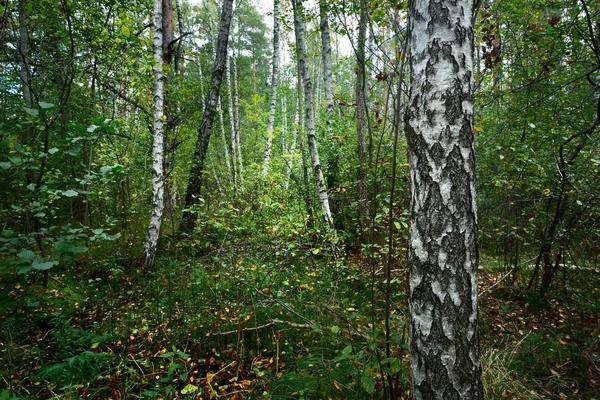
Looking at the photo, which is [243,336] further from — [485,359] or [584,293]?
[584,293]

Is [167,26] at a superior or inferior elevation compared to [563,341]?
superior

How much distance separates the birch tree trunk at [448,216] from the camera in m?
1.36

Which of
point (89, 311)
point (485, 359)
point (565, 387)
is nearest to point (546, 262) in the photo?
point (565, 387)

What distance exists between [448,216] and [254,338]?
2.32m

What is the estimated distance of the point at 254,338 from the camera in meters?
2.89

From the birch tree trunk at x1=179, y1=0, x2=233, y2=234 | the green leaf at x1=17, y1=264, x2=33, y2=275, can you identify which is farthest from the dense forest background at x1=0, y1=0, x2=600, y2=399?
the birch tree trunk at x1=179, y1=0, x2=233, y2=234

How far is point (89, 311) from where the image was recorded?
147 inches

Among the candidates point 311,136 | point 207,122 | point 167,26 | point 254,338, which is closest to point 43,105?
point 254,338

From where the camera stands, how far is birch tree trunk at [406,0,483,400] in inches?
53.7

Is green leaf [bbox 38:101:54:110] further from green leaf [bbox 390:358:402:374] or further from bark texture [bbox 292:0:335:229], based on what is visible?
bark texture [bbox 292:0:335:229]

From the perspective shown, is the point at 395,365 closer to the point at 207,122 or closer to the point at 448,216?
the point at 448,216

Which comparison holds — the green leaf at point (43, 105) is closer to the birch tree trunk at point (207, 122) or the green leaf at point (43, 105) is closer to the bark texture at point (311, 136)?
the bark texture at point (311, 136)

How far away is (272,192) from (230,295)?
8.01ft

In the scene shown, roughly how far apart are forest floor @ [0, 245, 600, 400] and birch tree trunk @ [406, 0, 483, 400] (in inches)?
11.8
